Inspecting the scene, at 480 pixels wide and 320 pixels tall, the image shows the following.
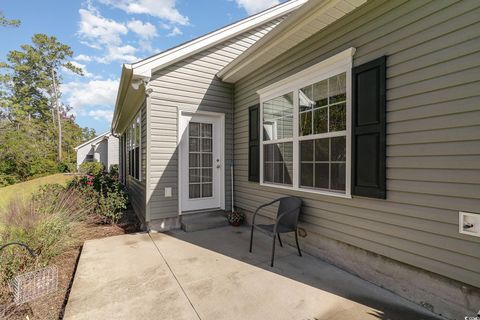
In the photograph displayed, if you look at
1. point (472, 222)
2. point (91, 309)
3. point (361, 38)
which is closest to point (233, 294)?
point (91, 309)

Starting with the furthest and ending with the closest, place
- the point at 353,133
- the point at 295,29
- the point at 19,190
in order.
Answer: the point at 19,190 < the point at 295,29 < the point at 353,133

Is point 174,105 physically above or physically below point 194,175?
above

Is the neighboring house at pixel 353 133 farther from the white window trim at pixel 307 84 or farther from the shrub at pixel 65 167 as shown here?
the shrub at pixel 65 167

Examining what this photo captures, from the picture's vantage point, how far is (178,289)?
2.52m

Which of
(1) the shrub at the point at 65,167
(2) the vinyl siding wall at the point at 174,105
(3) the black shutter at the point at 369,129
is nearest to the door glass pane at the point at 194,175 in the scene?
(2) the vinyl siding wall at the point at 174,105

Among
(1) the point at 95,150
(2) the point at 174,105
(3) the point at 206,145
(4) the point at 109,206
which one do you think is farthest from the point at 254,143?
(1) the point at 95,150

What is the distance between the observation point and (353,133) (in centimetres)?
274

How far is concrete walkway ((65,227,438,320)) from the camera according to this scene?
6.98 feet

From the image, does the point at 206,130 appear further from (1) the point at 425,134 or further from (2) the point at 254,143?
(1) the point at 425,134

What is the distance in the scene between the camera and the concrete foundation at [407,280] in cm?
195

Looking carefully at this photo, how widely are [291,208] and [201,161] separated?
2420 mm

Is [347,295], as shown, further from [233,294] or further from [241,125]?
[241,125]

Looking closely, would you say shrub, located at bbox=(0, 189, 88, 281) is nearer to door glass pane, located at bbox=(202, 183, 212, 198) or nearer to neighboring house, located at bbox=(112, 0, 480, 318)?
neighboring house, located at bbox=(112, 0, 480, 318)

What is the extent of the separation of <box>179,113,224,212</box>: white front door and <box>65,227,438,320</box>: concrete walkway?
1449mm
